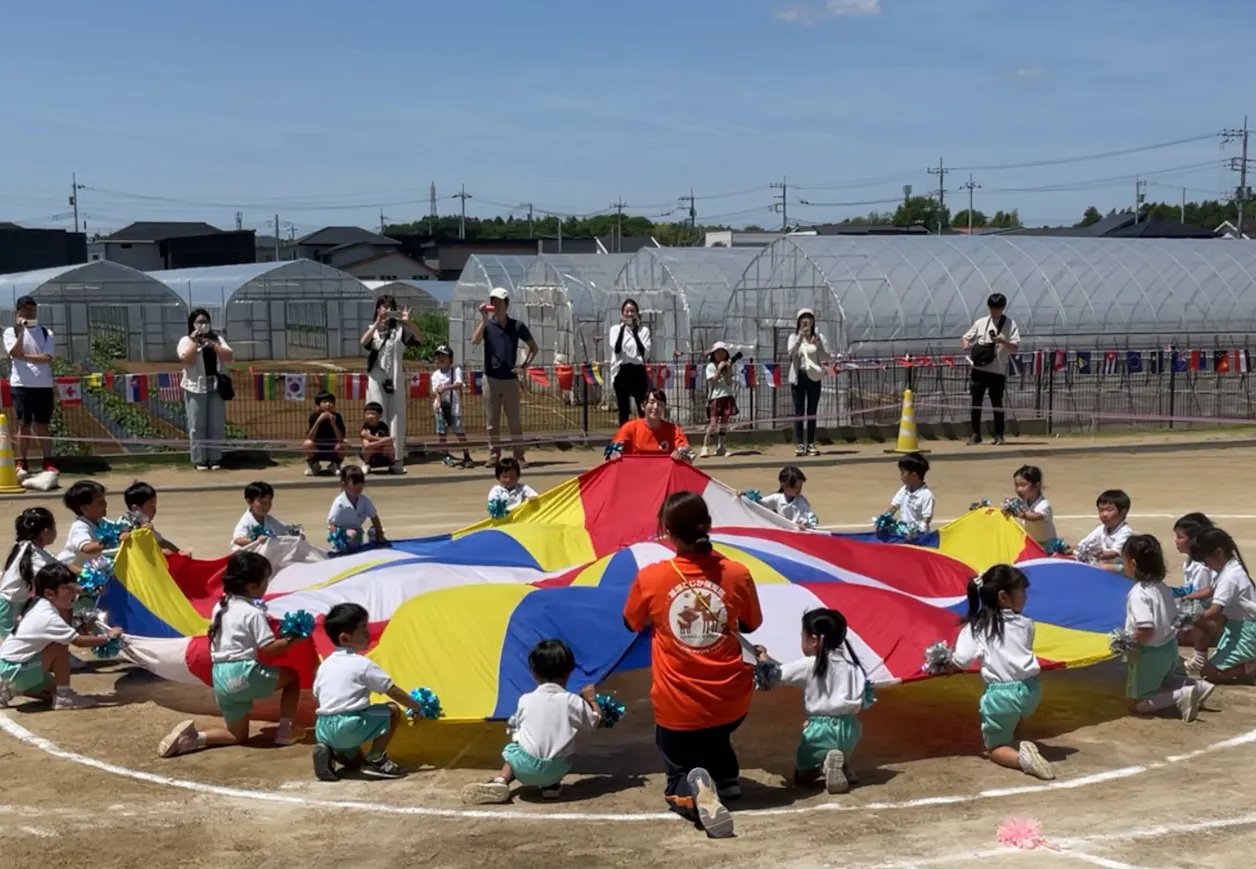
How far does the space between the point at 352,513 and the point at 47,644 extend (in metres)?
3.08

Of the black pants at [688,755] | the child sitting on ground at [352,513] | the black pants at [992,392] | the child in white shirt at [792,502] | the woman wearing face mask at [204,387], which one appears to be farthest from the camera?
the black pants at [992,392]

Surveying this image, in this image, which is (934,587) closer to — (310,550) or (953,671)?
(953,671)

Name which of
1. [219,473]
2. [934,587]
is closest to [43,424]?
[219,473]

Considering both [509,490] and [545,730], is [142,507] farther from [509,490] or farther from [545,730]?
[545,730]

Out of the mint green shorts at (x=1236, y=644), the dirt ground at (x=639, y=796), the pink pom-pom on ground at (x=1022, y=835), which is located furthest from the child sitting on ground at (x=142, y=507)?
the mint green shorts at (x=1236, y=644)

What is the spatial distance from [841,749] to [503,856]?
1.78m

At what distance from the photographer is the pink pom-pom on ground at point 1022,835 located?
6016 mm

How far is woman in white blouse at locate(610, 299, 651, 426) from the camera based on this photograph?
57.4 feet

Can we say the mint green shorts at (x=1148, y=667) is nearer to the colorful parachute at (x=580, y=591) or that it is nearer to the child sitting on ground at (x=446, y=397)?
the colorful parachute at (x=580, y=591)

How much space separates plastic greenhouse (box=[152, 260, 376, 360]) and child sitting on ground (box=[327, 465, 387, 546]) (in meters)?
36.9

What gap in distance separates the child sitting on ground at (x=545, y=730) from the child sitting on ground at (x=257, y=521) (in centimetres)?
400

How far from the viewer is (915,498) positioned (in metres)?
11.2

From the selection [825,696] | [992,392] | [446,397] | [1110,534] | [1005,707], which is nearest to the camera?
[825,696]

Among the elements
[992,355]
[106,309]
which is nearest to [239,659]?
[992,355]
